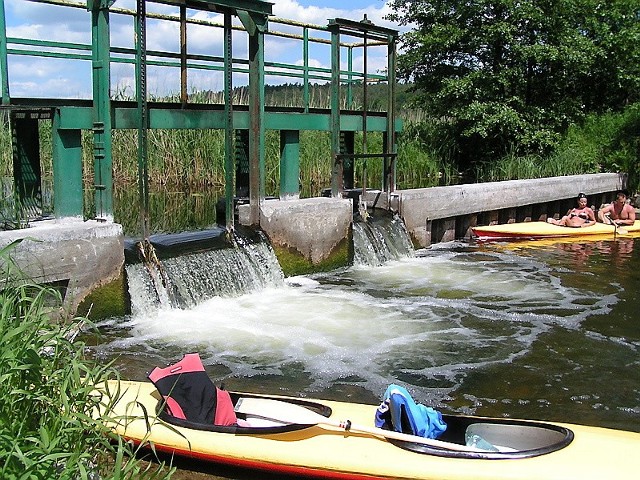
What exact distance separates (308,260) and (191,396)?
626 centimetres

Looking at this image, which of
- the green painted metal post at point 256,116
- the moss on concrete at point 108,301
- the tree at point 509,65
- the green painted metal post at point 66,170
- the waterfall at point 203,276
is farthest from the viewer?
the tree at point 509,65

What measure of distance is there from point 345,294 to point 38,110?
4242mm

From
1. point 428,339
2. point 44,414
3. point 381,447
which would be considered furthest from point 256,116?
point 44,414

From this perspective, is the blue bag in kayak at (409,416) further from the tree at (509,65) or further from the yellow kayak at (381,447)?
the tree at (509,65)

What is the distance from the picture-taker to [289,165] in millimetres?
11164

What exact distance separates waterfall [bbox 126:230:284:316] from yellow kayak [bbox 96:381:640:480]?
11.7 feet

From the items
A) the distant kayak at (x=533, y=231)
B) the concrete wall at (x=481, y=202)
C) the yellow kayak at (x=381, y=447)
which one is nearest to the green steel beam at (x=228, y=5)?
the concrete wall at (x=481, y=202)

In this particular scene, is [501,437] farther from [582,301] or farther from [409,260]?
[409,260]

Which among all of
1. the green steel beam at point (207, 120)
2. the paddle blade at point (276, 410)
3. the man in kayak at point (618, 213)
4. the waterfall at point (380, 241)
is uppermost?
the green steel beam at point (207, 120)

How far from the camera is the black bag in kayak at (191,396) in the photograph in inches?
184

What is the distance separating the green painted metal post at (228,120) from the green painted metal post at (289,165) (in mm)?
1182

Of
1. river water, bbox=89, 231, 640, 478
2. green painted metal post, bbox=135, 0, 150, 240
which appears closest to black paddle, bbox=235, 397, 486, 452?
river water, bbox=89, 231, 640, 478

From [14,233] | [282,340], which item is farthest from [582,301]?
[14,233]

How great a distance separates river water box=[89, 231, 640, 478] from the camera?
622 cm
